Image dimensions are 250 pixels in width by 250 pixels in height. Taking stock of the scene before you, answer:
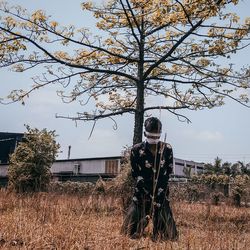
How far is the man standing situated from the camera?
4.33 meters

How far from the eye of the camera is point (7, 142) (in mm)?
30125

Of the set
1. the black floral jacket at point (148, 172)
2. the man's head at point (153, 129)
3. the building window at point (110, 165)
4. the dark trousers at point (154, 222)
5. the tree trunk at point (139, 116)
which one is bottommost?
the dark trousers at point (154, 222)

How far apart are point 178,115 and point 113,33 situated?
Result: 2.84 m

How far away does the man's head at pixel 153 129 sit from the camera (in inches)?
172

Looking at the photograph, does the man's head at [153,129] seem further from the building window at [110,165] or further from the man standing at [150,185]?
the building window at [110,165]

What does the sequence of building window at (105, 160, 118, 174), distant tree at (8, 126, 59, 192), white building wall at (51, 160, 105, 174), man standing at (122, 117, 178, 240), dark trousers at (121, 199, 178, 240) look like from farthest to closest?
white building wall at (51, 160, 105, 174) → building window at (105, 160, 118, 174) → distant tree at (8, 126, 59, 192) → man standing at (122, 117, 178, 240) → dark trousers at (121, 199, 178, 240)

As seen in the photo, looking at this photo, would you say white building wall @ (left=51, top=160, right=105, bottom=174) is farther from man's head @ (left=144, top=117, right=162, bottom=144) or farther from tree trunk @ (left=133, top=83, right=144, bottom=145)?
man's head @ (left=144, top=117, right=162, bottom=144)

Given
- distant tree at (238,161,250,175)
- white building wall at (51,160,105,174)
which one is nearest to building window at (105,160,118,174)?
white building wall at (51,160,105,174)

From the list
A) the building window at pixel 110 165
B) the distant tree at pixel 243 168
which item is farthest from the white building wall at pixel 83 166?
the distant tree at pixel 243 168

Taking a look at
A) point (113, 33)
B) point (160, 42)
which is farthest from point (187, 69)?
point (113, 33)

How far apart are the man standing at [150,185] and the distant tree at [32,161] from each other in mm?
6102

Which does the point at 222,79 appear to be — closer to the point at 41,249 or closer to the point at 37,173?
the point at 37,173

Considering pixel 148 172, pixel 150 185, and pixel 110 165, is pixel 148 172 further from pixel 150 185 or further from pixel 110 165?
pixel 110 165

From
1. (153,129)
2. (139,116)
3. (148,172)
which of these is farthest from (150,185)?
(139,116)
